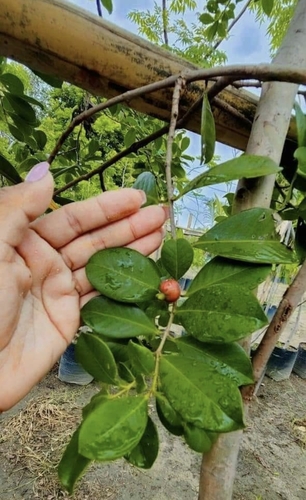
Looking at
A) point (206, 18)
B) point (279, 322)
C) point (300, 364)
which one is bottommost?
point (300, 364)

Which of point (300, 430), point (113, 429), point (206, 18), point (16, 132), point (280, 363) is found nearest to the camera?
point (113, 429)

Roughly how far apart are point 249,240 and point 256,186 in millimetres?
83

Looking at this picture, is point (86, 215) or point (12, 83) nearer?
point (86, 215)

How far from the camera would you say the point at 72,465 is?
0.24 metres

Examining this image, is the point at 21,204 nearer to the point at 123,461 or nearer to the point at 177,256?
the point at 177,256

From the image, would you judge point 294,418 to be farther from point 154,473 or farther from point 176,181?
point 176,181

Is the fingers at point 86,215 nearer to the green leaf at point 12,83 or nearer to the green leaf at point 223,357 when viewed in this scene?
the green leaf at point 223,357

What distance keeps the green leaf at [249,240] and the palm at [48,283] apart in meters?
0.08

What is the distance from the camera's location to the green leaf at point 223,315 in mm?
219

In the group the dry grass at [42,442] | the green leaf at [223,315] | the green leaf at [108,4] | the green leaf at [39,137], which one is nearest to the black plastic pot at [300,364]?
the dry grass at [42,442]

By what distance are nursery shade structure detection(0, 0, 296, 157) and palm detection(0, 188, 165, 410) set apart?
138 millimetres

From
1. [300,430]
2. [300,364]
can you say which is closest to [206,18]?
[300,430]

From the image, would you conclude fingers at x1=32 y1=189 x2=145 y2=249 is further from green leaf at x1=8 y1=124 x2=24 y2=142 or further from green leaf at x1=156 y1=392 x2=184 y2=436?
green leaf at x1=8 y1=124 x2=24 y2=142

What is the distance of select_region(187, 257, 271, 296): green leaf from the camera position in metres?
0.26
